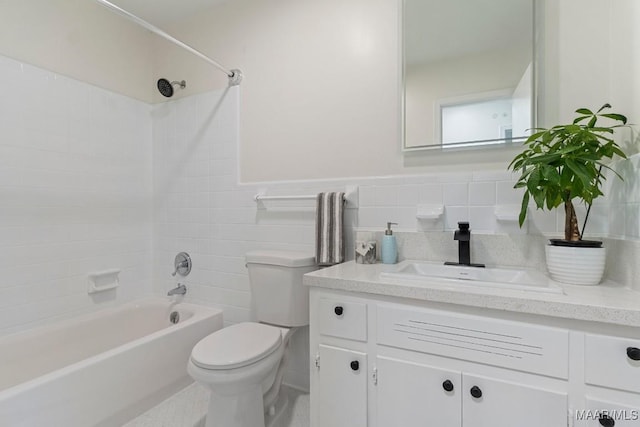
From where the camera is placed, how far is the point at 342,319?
3.83 feet

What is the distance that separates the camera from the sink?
39.8 inches

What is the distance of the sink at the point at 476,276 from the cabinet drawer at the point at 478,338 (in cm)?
12

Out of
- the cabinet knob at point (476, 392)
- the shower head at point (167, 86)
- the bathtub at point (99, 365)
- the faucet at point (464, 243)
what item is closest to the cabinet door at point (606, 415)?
the cabinet knob at point (476, 392)

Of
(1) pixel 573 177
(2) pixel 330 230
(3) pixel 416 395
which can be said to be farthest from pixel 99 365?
(1) pixel 573 177

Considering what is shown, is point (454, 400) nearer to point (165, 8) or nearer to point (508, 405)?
point (508, 405)

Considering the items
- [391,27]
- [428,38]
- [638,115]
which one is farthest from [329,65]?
[638,115]

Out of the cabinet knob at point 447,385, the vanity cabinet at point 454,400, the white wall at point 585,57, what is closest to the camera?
the vanity cabinet at point 454,400

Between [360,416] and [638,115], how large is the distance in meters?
1.40

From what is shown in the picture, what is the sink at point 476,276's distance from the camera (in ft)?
3.32

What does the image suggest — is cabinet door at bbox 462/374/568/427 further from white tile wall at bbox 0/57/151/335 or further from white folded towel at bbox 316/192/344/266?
white tile wall at bbox 0/57/151/335

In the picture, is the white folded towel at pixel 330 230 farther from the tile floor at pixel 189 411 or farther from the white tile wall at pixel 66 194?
the white tile wall at pixel 66 194

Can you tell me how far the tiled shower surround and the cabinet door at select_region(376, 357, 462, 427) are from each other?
26.9 inches

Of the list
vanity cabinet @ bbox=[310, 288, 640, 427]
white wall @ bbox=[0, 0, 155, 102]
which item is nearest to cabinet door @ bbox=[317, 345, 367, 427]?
vanity cabinet @ bbox=[310, 288, 640, 427]

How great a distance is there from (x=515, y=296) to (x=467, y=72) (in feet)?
3.54
